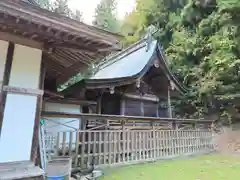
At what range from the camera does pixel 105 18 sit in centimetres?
2527

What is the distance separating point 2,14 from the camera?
314 cm

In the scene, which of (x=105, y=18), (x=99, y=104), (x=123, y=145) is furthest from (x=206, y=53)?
(x=105, y=18)

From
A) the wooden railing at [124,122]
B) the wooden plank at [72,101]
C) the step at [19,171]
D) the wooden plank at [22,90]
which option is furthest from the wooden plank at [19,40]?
the wooden plank at [72,101]

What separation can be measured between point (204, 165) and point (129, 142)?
7.58 feet

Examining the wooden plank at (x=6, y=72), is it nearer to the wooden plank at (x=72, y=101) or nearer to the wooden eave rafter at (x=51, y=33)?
the wooden eave rafter at (x=51, y=33)

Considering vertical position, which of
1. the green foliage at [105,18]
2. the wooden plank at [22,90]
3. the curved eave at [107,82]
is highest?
the green foliage at [105,18]

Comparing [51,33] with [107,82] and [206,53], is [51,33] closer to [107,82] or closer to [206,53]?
[107,82]

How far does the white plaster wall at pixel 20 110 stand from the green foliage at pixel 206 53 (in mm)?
9742

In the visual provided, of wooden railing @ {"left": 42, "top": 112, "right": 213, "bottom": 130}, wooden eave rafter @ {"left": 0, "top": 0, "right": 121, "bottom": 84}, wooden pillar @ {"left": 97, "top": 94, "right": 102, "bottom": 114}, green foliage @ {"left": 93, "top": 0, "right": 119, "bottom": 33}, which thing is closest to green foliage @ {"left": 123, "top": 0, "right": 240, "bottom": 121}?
wooden railing @ {"left": 42, "top": 112, "right": 213, "bottom": 130}

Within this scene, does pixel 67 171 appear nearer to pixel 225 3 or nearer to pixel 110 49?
pixel 110 49

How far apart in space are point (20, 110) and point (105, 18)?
75.3ft

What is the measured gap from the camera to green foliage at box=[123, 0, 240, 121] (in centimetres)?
1153

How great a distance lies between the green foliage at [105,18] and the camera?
2419 cm

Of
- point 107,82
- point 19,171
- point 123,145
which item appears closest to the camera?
point 19,171
